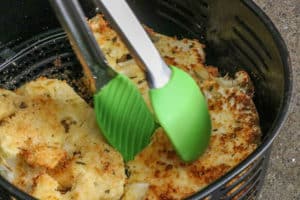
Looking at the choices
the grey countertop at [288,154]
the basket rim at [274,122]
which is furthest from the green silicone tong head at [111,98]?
the grey countertop at [288,154]

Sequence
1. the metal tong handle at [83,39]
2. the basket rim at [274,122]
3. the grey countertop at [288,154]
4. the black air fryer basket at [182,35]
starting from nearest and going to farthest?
the basket rim at [274,122], the metal tong handle at [83,39], the black air fryer basket at [182,35], the grey countertop at [288,154]

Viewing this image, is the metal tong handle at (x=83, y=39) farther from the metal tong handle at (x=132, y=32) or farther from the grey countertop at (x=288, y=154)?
the grey countertop at (x=288, y=154)

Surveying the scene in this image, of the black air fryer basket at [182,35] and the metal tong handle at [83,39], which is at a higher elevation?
the metal tong handle at [83,39]

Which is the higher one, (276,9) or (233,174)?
(233,174)

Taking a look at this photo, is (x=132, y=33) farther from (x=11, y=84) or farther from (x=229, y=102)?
(x=11, y=84)

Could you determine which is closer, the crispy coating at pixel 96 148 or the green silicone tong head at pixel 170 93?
the green silicone tong head at pixel 170 93

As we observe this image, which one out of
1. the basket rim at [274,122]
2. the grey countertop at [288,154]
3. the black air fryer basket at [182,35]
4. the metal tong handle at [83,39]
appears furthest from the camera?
the grey countertop at [288,154]

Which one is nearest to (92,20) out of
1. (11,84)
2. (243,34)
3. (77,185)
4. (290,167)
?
(11,84)

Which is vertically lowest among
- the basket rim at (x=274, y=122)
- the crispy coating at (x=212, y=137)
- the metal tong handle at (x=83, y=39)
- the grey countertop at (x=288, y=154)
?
the grey countertop at (x=288, y=154)
